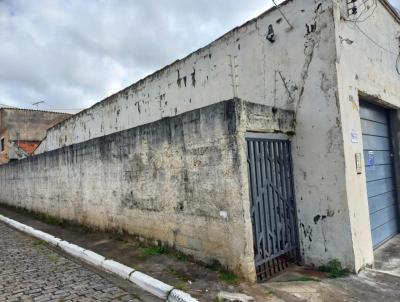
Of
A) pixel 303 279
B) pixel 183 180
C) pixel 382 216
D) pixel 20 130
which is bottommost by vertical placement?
pixel 303 279

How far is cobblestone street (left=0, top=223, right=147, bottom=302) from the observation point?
4043mm

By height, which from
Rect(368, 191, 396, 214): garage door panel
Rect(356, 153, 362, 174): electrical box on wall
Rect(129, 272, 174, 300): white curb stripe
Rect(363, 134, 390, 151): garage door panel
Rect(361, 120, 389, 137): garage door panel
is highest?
Rect(361, 120, 389, 137): garage door panel

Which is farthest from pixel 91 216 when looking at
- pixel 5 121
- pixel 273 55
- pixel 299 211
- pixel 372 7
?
pixel 5 121

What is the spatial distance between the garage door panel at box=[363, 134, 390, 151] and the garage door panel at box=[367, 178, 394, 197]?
67 centimetres

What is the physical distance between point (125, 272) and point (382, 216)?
512cm

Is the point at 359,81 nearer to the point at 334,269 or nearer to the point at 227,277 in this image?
the point at 334,269

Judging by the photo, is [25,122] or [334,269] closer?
[334,269]

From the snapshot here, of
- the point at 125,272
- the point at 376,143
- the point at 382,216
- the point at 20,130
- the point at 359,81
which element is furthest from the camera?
the point at 20,130

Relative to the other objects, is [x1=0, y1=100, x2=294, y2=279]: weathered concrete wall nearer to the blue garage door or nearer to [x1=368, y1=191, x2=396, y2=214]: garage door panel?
the blue garage door

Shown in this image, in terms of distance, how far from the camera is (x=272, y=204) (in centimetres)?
476

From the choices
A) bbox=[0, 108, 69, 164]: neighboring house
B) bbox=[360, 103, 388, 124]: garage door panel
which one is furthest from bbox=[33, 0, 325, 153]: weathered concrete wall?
bbox=[0, 108, 69, 164]: neighboring house

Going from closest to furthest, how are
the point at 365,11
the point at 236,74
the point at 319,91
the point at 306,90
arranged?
the point at 319,91
the point at 306,90
the point at 365,11
the point at 236,74

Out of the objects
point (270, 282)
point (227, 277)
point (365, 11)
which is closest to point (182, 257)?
point (227, 277)

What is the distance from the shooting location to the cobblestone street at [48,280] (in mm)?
4043
